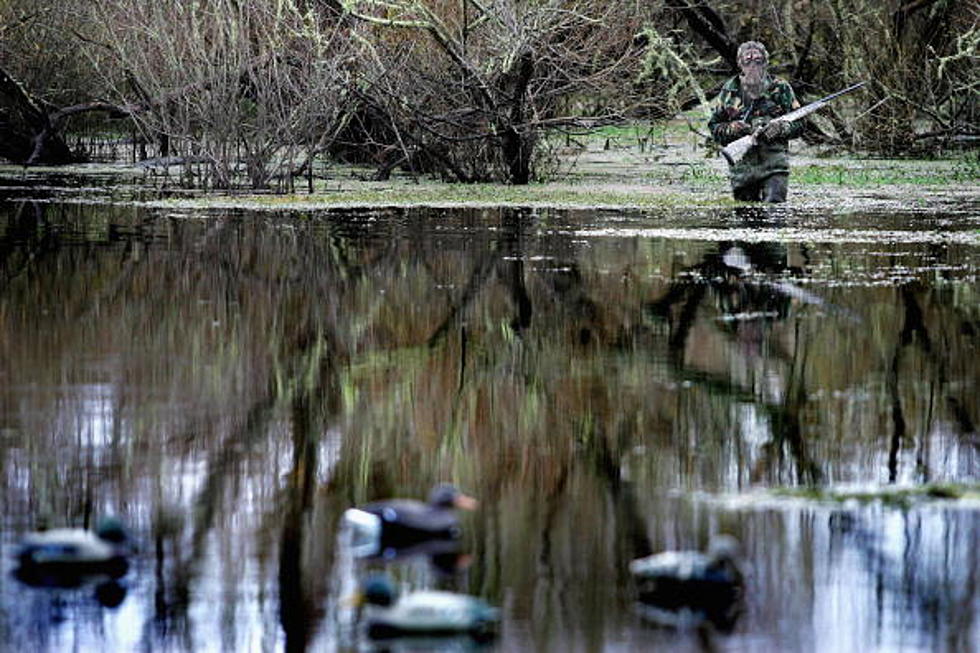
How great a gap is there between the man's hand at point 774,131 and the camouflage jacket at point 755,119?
0.50 ft

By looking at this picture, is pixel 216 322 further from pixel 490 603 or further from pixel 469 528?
pixel 490 603

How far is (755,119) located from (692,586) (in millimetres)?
15902

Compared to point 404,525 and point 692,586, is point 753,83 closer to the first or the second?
point 404,525

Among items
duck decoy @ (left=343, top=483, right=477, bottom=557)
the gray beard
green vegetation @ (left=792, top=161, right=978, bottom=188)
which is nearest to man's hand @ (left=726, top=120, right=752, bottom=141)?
the gray beard

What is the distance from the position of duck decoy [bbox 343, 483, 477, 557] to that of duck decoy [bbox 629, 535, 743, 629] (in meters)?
0.72

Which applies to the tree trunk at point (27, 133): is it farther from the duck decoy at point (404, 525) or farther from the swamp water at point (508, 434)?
the duck decoy at point (404, 525)

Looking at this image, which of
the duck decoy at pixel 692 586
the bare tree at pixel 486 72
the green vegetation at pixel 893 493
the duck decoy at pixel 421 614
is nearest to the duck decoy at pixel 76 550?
the duck decoy at pixel 421 614

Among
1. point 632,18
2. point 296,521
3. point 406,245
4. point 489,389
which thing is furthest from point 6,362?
point 632,18

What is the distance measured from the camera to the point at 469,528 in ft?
20.1

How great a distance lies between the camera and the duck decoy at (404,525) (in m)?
5.93

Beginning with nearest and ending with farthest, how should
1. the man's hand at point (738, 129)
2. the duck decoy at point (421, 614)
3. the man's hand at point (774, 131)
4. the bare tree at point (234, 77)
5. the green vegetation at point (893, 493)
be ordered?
the duck decoy at point (421, 614) → the green vegetation at point (893, 493) → the man's hand at point (774, 131) → the man's hand at point (738, 129) → the bare tree at point (234, 77)

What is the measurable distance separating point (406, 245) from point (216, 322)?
5304mm

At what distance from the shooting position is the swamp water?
5.32 metres

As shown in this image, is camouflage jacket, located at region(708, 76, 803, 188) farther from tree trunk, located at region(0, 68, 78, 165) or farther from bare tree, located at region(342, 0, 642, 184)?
tree trunk, located at region(0, 68, 78, 165)
